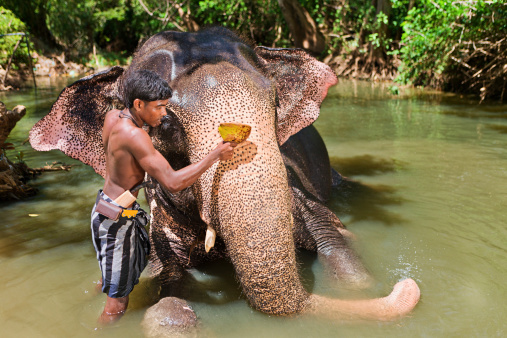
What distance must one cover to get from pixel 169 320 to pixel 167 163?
86 cm

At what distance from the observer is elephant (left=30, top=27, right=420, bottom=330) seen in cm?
212

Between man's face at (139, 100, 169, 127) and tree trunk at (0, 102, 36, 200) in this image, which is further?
tree trunk at (0, 102, 36, 200)

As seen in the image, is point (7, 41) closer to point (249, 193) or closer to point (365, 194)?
point (365, 194)

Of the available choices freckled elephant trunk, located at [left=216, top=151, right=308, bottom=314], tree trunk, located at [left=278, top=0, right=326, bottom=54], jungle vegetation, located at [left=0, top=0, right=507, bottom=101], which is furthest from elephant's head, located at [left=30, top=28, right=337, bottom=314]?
tree trunk, located at [left=278, top=0, right=326, bottom=54]

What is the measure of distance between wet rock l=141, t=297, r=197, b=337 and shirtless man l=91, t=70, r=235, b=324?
209 mm

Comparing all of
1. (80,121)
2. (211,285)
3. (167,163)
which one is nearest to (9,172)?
(80,121)

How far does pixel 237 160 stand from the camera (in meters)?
2.14

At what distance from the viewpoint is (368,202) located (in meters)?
4.75

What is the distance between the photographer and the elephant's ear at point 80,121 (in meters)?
3.03

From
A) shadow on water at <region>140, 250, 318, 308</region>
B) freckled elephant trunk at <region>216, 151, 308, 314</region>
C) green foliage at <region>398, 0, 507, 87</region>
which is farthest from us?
green foliage at <region>398, 0, 507, 87</region>

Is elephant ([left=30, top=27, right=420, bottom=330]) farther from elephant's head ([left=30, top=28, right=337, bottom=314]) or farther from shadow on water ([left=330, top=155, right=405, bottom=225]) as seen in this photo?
shadow on water ([left=330, top=155, right=405, bottom=225])

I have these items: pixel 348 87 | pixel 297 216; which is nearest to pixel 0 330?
pixel 297 216

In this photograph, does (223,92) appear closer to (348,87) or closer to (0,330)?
(0,330)

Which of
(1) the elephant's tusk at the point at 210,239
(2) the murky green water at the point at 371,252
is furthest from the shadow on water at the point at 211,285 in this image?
(1) the elephant's tusk at the point at 210,239
